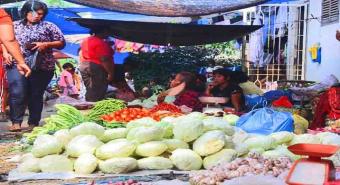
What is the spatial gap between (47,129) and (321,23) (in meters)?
7.10

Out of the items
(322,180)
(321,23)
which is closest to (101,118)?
(322,180)

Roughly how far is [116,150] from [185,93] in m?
3.53

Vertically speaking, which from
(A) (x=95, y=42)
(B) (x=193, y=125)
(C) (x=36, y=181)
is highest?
(A) (x=95, y=42)

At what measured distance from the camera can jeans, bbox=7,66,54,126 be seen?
25.9 feet

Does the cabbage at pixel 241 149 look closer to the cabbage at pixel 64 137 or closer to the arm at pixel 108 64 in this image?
the cabbage at pixel 64 137

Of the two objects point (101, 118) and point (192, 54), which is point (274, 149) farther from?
point (192, 54)

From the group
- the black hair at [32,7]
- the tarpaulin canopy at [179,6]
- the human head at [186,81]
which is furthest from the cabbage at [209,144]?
the tarpaulin canopy at [179,6]

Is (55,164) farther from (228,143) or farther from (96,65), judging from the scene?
(96,65)

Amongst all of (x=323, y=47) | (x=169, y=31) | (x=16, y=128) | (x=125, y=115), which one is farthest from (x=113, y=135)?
(x=323, y=47)

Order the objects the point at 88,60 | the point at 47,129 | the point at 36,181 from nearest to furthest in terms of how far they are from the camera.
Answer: the point at 36,181 < the point at 47,129 < the point at 88,60

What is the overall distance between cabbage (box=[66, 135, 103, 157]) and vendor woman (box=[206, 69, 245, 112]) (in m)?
3.43

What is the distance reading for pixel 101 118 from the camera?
6.26m

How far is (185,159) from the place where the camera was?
4.81 metres

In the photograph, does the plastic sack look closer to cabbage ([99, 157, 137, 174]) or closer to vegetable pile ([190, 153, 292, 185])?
cabbage ([99, 157, 137, 174])
